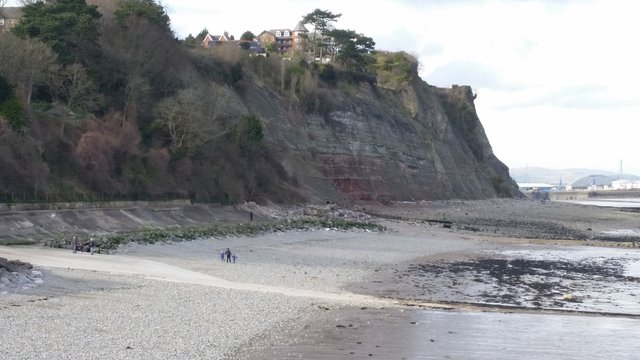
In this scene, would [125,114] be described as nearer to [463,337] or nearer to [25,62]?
[25,62]

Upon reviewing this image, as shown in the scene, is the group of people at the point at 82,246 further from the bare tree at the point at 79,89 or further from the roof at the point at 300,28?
the roof at the point at 300,28

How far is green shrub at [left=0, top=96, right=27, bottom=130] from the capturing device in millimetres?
36719

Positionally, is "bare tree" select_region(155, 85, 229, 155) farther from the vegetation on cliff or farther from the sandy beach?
the sandy beach

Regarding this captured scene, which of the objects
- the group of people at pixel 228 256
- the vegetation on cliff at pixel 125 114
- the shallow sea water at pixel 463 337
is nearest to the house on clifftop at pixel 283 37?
the vegetation on cliff at pixel 125 114

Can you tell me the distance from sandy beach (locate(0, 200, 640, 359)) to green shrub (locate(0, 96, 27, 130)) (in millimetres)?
10149

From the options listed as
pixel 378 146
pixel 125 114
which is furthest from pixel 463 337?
pixel 378 146

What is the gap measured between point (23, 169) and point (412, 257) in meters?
18.7

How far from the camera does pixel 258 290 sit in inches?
926

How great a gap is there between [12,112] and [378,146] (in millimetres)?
48422

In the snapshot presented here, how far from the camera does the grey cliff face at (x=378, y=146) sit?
68.4 meters

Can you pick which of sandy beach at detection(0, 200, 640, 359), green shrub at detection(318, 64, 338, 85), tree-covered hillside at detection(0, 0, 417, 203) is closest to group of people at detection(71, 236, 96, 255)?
sandy beach at detection(0, 200, 640, 359)

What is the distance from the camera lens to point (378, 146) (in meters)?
80.8

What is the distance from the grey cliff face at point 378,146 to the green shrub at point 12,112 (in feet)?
91.1

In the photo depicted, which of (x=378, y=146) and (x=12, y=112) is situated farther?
(x=378, y=146)
